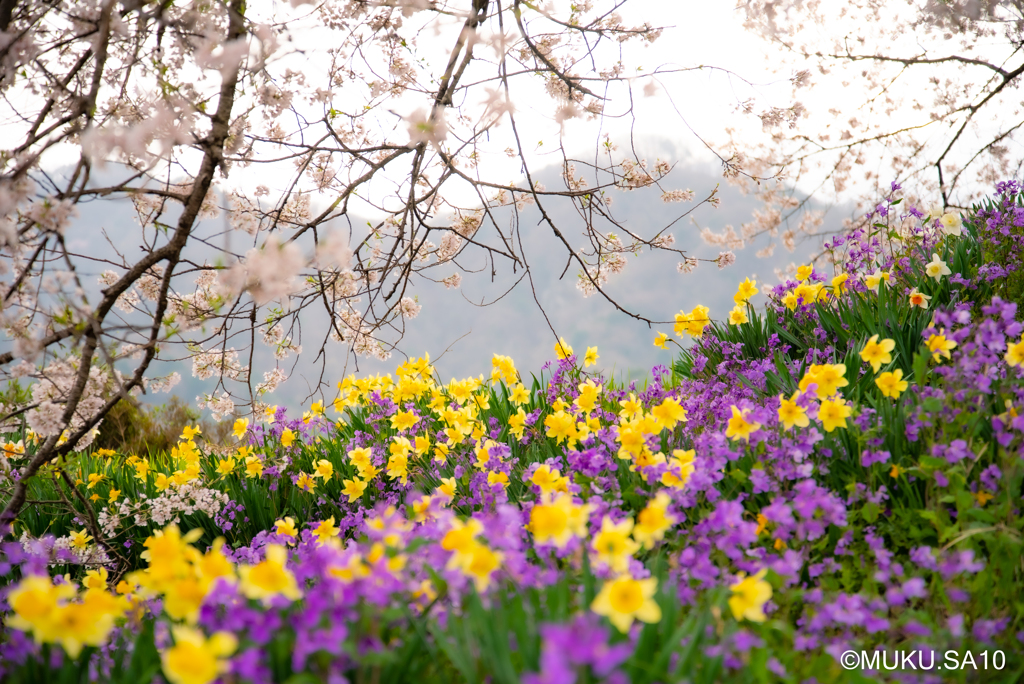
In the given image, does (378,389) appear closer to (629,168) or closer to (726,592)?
(629,168)

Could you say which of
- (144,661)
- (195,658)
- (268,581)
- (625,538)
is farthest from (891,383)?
(144,661)

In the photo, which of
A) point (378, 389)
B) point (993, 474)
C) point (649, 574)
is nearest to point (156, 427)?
point (378, 389)

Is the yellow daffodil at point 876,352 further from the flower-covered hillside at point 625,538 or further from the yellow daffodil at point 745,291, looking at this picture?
the yellow daffodil at point 745,291

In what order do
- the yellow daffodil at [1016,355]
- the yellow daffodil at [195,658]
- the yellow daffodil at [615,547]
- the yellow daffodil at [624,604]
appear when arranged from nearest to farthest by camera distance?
the yellow daffodil at [195,658], the yellow daffodil at [624,604], the yellow daffodil at [615,547], the yellow daffodil at [1016,355]

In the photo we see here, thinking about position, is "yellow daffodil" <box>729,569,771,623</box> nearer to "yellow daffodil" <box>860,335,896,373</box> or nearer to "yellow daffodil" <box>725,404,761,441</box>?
"yellow daffodil" <box>725,404,761,441</box>

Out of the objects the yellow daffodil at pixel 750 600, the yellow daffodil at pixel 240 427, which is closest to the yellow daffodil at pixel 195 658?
the yellow daffodil at pixel 750 600

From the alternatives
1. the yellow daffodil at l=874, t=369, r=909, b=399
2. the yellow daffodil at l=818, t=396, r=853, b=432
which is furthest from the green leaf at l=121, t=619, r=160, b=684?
the yellow daffodil at l=874, t=369, r=909, b=399

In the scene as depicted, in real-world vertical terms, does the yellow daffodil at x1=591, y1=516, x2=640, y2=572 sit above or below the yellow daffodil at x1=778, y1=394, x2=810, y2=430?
below

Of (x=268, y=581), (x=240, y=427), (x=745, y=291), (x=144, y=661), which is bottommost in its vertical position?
(x=144, y=661)

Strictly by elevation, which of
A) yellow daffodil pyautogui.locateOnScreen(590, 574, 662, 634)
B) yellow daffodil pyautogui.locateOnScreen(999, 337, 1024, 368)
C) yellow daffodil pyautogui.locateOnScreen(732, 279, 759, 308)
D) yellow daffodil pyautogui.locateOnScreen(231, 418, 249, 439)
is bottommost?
yellow daffodil pyautogui.locateOnScreen(590, 574, 662, 634)

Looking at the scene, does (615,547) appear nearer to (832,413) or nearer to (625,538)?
(625,538)

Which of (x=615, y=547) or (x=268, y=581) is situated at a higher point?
(x=615, y=547)

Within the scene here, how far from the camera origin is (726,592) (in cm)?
180

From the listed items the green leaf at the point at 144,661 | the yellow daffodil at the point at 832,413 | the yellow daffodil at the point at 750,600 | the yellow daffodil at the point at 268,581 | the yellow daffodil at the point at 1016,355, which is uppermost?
the yellow daffodil at the point at 1016,355
